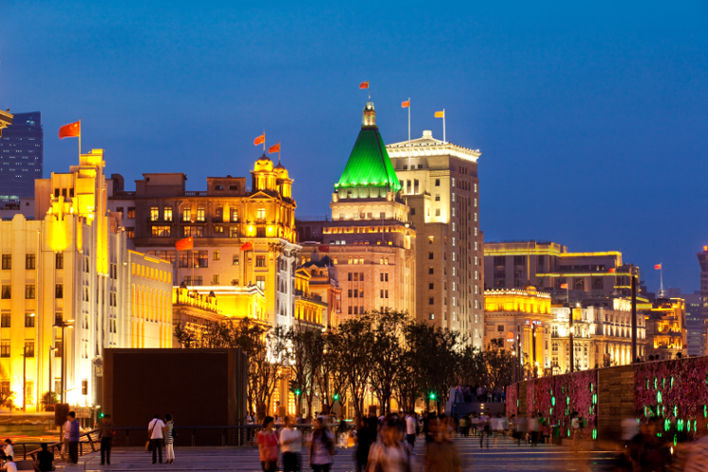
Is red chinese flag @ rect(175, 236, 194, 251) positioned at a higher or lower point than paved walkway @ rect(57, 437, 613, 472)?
higher

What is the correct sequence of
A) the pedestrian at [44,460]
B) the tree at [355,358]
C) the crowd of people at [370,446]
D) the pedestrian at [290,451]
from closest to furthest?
1. the crowd of people at [370,446]
2. the pedestrian at [290,451]
3. the pedestrian at [44,460]
4. the tree at [355,358]

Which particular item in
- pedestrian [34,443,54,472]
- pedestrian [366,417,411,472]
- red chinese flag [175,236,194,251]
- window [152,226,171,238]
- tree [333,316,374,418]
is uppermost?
window [152,226,171,238]

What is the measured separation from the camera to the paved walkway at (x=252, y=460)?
51.0 m

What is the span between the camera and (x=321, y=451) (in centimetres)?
3809

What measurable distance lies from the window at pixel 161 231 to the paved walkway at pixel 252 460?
124406 millimetres

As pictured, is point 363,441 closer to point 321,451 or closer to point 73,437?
point 321,451

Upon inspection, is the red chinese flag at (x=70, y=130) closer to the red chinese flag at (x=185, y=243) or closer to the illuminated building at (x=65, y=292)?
the illuminated building at (x=65, y=292)

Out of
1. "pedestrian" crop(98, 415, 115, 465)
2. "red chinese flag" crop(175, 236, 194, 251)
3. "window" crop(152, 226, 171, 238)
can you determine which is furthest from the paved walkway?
"window" crop(152, 226, 171, 238)

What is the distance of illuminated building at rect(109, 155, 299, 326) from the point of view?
617 feet

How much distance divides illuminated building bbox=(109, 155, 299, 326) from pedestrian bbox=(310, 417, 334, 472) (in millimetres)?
146684

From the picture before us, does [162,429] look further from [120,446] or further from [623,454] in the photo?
[623,454]

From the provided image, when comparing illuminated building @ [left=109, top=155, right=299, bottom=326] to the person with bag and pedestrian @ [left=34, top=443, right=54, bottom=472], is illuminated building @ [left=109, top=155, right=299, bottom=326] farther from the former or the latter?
pedestrian @ [left=34, top=443, right=54, bottom=472]

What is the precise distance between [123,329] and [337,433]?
62948mm

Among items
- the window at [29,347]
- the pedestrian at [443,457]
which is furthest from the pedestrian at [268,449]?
the window at [29,347]
